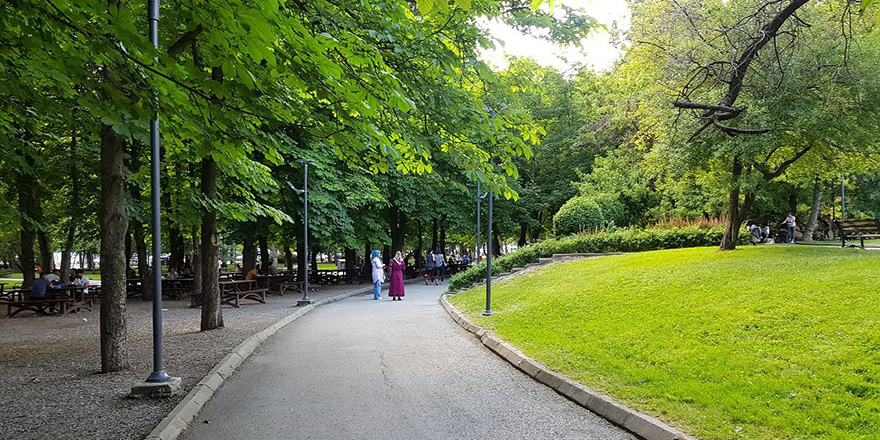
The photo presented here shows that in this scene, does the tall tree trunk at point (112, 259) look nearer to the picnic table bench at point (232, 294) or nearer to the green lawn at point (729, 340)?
the green lawn at point (729, 340)

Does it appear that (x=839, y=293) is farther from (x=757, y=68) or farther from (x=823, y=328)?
(x=757, y=68)

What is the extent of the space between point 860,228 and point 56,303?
24.4 meters

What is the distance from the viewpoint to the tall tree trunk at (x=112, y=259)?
743cm

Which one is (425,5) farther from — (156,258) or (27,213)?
(27,213)

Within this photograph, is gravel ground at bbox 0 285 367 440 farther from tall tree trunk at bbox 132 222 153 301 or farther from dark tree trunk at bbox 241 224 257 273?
dark tree trunk at bbox 241 224 257 273

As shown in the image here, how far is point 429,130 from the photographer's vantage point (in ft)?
24.3

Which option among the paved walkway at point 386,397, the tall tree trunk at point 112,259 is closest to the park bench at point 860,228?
the paved walkway at point 386,397

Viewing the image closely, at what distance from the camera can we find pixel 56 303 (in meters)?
16.0

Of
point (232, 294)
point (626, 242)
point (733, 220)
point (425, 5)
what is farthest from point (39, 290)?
point (733, 220)

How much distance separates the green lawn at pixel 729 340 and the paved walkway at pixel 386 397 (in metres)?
0.81

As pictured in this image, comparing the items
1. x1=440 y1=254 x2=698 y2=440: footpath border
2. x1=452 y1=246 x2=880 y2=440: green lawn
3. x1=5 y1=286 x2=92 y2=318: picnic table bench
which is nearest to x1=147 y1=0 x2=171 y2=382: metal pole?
x1=440 y1=254 x2=698 y2=440: footpath border

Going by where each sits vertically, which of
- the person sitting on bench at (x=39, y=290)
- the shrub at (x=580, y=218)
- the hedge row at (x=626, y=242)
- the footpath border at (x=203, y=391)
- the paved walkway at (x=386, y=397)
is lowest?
the paved walkway at (x=386, y=397)

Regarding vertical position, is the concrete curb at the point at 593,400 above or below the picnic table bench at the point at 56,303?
below

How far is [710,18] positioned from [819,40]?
258cm
